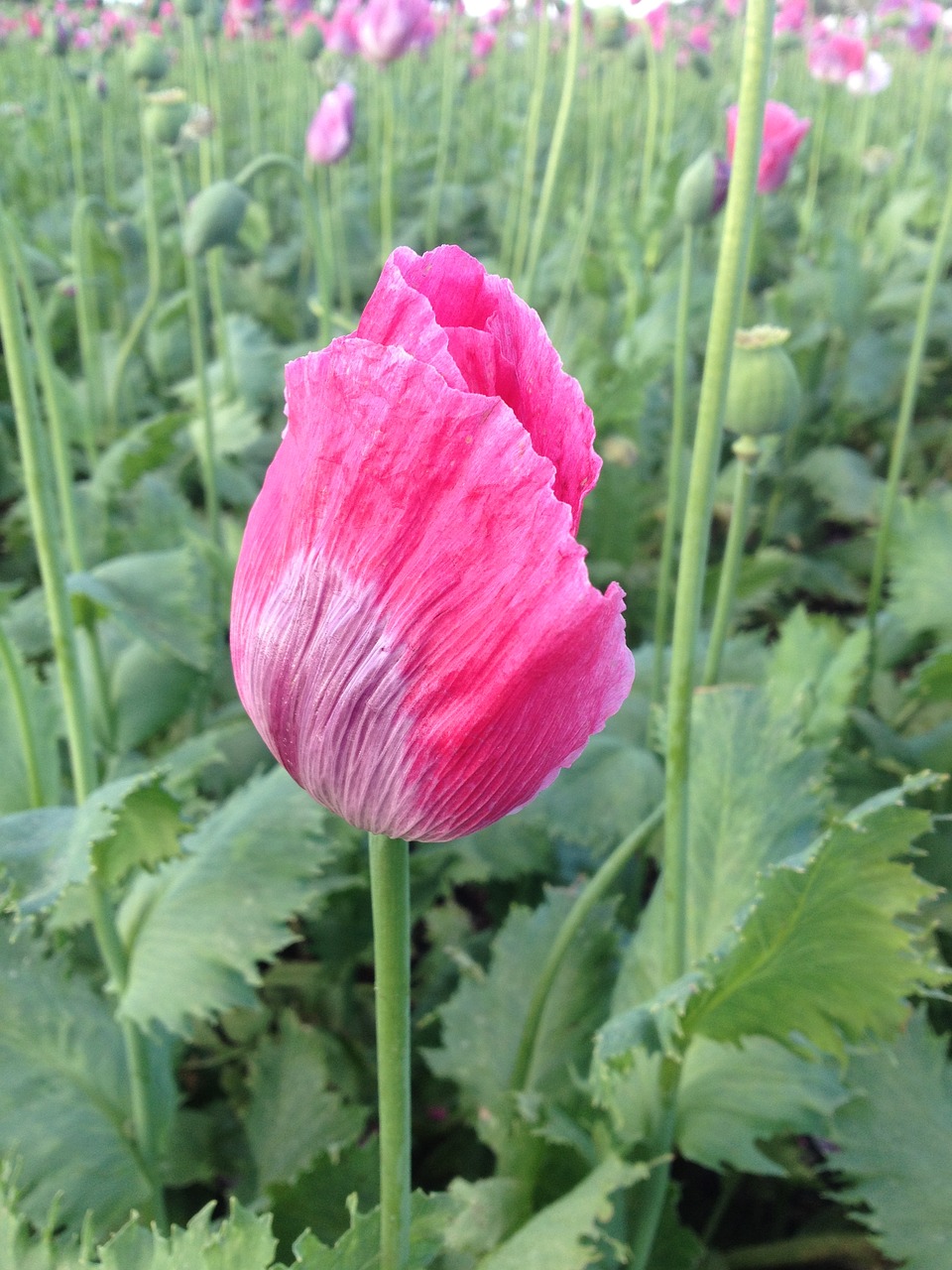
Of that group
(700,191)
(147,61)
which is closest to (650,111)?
(147,61)

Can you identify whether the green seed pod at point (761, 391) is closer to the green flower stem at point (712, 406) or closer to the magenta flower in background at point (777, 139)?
the green flower stem at point (712, 406)

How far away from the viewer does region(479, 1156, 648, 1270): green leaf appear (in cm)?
67

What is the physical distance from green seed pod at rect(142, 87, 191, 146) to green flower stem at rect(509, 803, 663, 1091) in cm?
132

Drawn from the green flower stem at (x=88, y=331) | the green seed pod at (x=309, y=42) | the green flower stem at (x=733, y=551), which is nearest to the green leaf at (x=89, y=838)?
the green flower stem at (x=733, y=551)

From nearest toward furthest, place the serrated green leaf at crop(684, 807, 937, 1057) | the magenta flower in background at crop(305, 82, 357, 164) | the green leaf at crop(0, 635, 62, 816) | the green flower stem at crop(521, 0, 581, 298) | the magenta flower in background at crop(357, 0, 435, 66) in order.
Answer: the serrated green leaf at crop(684, 807, 937, 1057) → the green leaf at crop(0, 635, 62, 816) → the green flower stem at crop(521, 0, 581, 298) → the magenta flower in background at crop(305, 82, 357, 164) → the magenta flower in background at crop(357, 0, 435, 66)

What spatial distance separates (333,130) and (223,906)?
1.74 metres

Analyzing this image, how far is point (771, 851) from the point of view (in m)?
0.83

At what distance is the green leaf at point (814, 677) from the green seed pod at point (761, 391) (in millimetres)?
240

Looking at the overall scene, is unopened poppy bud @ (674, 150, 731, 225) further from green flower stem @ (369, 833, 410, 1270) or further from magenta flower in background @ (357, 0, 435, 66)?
magenta flower in background @ (357, 0, 435, 66)

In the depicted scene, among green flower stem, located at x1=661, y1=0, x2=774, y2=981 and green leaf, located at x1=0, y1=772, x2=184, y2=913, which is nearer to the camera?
green flower stem, located at x1=661, y1=0, x2=774, y2=981

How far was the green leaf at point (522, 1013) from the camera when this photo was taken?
88cm

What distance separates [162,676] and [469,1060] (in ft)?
1.69

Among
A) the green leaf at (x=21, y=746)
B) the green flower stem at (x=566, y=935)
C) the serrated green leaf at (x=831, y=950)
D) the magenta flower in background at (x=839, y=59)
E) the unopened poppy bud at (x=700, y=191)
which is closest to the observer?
the serrated green leaf at (x=831, y=950)

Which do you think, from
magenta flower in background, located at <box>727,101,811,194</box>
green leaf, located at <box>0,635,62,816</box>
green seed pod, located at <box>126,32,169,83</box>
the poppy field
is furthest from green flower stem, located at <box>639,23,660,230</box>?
green leaf, located at <box>0,635,62,816</box>
